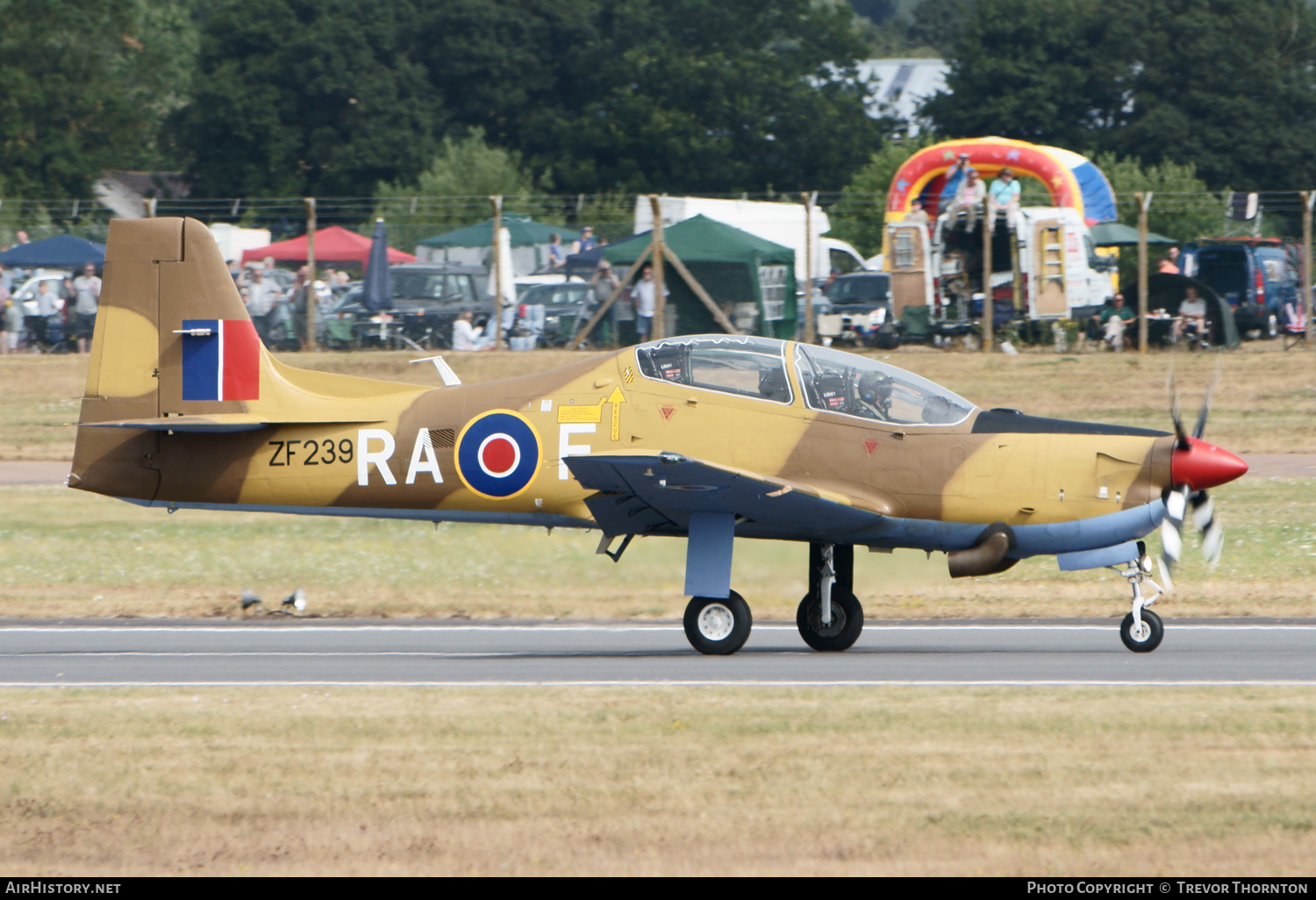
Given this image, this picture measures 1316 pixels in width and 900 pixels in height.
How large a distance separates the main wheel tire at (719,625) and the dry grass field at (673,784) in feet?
6.29

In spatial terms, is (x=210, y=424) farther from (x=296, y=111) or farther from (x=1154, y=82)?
(x=1154, y=82)

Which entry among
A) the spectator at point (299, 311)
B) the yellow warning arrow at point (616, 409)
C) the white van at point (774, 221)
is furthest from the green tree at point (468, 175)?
the yellow warning arrow at point (616, 409)

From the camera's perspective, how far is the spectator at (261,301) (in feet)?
86.9

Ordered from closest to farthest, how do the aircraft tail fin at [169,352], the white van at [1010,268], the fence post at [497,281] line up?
1. the aircraft tail fin at [169,352]
2. the fence post at [497,281]
3. the white van at [1010,268]

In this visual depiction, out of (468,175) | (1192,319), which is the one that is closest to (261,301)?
(1192,319)

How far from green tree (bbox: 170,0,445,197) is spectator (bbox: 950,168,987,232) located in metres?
36.8

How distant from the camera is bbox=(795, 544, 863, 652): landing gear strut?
1212cm

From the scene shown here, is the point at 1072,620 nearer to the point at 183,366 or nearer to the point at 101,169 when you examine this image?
the point at 183,366

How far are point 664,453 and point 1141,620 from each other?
3.52 meters

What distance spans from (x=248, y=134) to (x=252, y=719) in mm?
57358

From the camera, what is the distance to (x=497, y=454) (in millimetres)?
12180

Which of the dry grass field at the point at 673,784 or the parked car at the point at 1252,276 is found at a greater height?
the parked car at the point at 1252,276

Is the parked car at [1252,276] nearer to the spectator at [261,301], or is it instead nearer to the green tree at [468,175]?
the spectator at [261,301]

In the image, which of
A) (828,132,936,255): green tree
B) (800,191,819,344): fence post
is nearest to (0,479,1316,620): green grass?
(800,191,819,344): fence post
